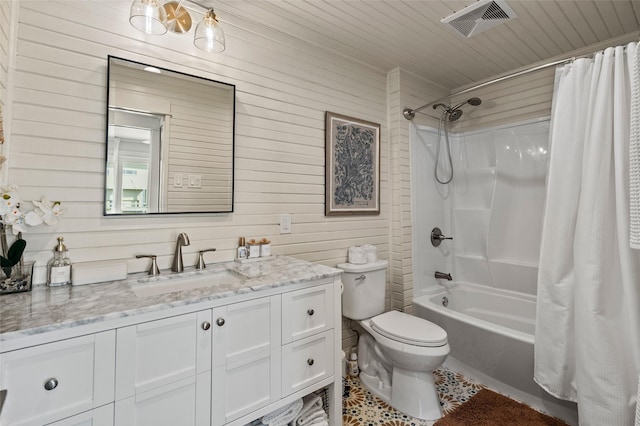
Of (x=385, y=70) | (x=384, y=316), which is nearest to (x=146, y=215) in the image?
(x=384, y=316)

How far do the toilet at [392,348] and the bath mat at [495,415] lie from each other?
0.39 ft

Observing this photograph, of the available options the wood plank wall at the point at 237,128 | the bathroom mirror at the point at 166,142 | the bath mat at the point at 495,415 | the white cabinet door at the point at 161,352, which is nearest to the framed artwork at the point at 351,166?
the wood plank wall at the point at 237,128

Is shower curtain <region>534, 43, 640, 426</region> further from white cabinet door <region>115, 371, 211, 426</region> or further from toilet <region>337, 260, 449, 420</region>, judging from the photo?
white cabinet door <region>115, 371, 211, 426</region>

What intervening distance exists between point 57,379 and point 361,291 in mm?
1696

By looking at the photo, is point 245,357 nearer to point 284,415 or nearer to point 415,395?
point 284,415

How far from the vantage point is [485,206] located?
2885mm

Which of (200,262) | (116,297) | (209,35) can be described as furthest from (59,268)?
(209,35)

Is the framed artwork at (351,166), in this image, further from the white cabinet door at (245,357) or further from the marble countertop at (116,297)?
the white cabinet door at (245,357)

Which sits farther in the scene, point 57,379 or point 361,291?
point 361,291

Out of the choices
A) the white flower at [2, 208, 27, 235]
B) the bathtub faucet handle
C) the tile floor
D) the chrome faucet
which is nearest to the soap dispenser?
the white flower at [2, 208, 27, 235]

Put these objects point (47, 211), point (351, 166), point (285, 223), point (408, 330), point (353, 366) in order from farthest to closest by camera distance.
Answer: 1. point (351, 166)
2. point (353, 366)
3. point (285, 223)
4. point (408, 330)
5. point (47, 211)

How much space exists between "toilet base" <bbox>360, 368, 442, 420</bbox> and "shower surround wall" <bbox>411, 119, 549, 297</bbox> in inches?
35.0

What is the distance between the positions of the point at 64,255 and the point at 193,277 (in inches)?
21.6

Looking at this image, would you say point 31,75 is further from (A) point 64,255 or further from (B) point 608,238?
(B) point 608,238
